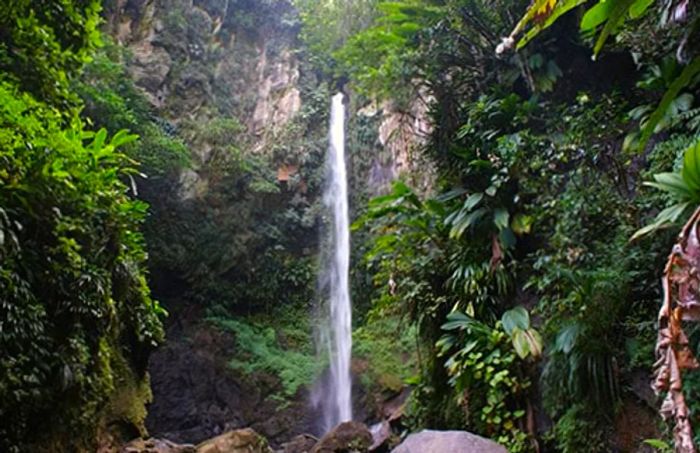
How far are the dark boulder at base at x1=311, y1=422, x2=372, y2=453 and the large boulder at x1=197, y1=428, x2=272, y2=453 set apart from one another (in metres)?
0.77

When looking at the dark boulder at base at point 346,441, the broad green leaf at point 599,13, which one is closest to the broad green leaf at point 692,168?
the broad green leaf at point 599,13

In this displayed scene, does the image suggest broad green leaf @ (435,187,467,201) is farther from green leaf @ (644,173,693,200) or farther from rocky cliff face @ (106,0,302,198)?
rocky cliff face @ (106,0,302,198)

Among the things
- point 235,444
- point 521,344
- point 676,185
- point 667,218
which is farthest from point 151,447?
point 676,185

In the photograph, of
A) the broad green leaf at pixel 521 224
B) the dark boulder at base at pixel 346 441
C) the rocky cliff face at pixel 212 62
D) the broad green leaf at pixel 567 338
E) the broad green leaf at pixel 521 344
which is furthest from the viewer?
the rocky cliff face at pixel 212 62

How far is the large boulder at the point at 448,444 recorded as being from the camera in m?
3.64

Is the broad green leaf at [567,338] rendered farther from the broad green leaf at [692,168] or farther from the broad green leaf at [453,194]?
the broad green leaf at [453,194]

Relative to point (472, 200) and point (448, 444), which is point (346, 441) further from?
point (472, 200)

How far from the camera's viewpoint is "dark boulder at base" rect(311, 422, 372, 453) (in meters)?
6.45

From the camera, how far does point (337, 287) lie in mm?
11922

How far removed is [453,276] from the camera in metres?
5.09

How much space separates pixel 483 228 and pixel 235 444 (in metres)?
3.46

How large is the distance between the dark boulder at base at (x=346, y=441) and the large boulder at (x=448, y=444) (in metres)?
2.72

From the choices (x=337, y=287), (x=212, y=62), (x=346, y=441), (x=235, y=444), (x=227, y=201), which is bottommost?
(x=346, y=441)

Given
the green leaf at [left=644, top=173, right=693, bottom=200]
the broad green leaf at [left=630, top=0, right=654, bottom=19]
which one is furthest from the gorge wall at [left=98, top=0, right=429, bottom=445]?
the broad green leaf at [left=630, top=0, right=654, bottom=19]
